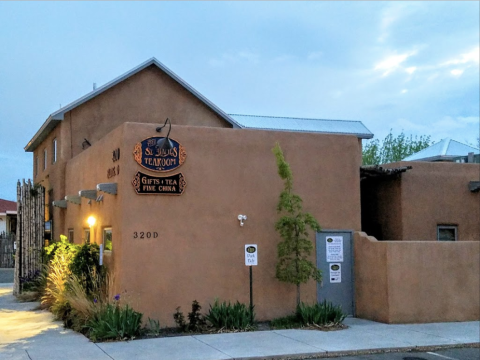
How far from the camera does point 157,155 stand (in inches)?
515

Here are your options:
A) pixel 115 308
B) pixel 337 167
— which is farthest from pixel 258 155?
pixel 115 308

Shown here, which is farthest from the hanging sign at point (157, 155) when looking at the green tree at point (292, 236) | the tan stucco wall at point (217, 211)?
the green tree at point (292, 236)

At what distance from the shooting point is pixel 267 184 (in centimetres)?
1412

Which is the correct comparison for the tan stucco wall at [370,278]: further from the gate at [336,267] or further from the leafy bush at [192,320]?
the leafy bush at [192,320]

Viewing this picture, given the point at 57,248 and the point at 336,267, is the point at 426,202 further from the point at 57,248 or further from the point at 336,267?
the point at 57,248

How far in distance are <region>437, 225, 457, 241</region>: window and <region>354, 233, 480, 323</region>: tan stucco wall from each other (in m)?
2.50

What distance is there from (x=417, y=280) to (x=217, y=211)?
4989 mm

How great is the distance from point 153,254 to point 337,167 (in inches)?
203

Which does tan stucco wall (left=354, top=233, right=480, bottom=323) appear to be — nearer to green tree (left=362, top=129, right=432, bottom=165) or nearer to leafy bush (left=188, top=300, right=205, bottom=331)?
leafy bush (left=188, top=300, right=205, bottom=331)

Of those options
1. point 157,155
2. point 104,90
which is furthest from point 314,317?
point 104,90

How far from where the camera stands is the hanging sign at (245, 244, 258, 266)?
1331 centimetres

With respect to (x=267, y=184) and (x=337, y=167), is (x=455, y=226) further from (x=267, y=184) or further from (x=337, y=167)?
(x=267, y=184)

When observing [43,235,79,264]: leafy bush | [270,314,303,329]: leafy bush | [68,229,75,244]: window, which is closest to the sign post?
[270,314,303,329]: leafy bush

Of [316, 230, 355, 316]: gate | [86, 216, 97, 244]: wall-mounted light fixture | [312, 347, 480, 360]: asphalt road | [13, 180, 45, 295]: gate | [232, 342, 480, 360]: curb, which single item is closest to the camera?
[232, 342, 480, 360]: curb
